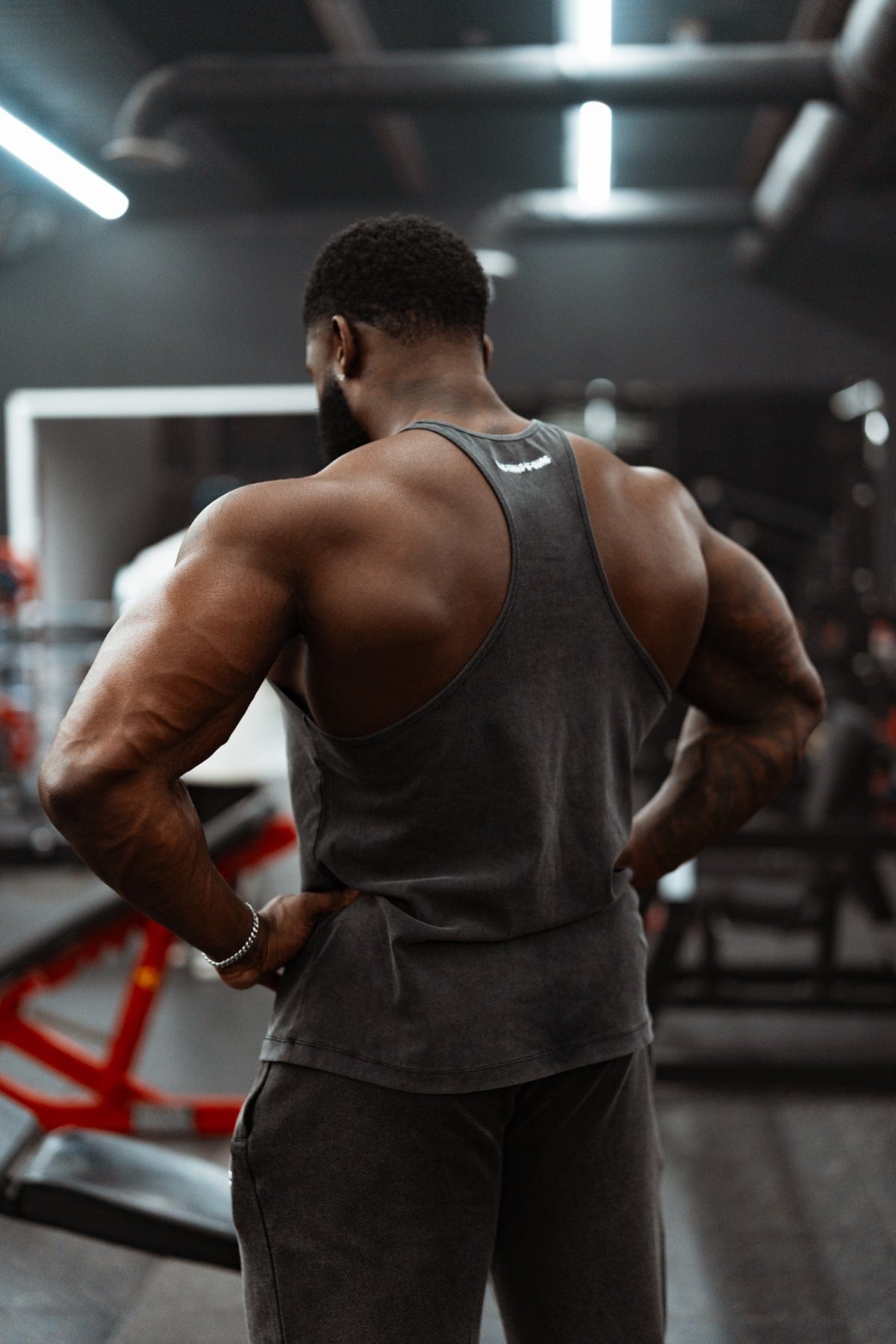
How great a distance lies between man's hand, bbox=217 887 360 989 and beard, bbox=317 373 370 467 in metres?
0.39

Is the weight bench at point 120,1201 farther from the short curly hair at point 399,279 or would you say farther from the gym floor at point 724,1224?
the short curly hair at point 399,279

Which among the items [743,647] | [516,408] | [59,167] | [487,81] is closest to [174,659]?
[743,647]

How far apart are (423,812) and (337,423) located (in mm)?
375

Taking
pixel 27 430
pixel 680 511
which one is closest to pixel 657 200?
pixel 27 430

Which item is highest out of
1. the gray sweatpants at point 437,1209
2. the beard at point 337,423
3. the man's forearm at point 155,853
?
the beard at point 337,423

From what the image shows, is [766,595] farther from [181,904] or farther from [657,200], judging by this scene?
[657,200]

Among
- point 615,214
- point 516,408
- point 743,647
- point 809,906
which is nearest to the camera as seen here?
point 743,647

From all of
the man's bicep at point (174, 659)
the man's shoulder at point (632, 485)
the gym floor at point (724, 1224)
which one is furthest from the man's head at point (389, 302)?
the gym floor at point (724, 1224)

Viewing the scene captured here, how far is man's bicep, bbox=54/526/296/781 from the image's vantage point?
33.7 inches

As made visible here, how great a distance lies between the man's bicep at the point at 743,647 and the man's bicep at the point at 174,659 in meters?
0.49

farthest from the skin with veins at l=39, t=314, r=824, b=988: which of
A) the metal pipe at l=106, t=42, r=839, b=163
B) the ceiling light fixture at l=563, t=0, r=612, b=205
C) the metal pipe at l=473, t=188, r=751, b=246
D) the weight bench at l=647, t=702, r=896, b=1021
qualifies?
the metal pipe at l=473, t=188, r=751, b=246

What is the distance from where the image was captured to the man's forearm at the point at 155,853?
2.87 feet

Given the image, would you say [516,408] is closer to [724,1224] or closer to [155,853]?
[724,1224]

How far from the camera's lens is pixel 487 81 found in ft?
13.4
